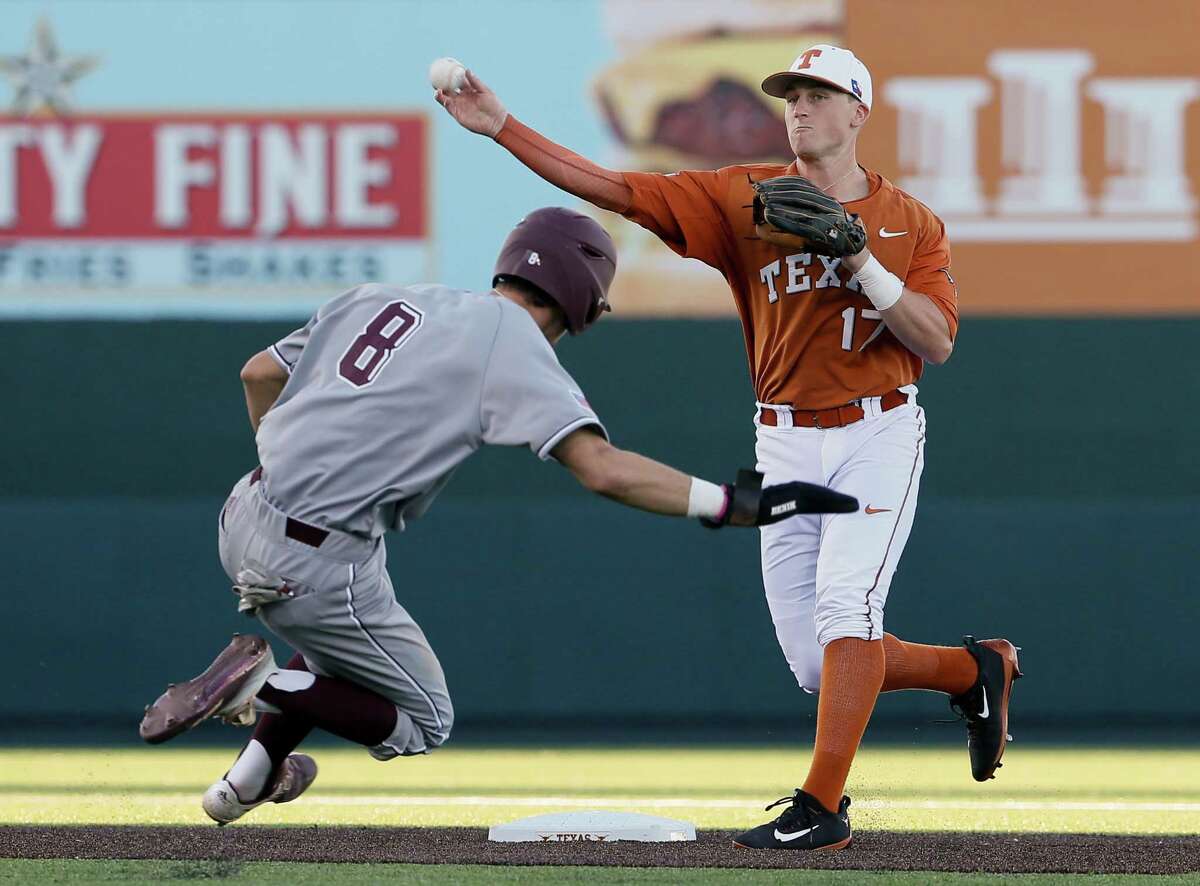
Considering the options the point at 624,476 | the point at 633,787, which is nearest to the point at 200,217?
the point at 633,787

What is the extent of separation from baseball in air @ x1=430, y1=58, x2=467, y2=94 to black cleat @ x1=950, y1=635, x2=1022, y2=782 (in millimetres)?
1911

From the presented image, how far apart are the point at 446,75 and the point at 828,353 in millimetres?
1108

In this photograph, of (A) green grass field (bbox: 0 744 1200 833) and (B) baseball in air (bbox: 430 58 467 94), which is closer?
(B) baseball in air (bbox: 430 58 467 94)

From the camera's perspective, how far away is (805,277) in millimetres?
4316

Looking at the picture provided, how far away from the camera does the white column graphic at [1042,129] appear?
820 centimetres

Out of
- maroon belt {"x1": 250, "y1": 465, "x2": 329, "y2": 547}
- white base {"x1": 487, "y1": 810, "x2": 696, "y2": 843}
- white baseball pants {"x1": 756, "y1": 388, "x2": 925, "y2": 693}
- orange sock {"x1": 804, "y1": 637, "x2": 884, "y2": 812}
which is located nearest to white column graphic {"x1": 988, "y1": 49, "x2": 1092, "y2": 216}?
white baseball pants {"x1": 756, "y1": 388, "x2": 925, "y2": 693}

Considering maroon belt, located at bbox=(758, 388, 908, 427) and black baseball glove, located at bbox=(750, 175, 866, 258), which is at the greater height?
black baseball glove, located at bbox=(750, 175, 866, 258)

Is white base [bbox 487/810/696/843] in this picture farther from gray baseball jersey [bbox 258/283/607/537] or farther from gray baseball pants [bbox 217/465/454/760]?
gray baseball jersey [bbox 258/283/607/537]

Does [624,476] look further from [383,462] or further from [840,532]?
[840,532]

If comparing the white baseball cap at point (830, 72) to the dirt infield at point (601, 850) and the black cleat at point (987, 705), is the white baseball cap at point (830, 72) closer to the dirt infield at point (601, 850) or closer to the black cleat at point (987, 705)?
the black cleat at point (987, 705)

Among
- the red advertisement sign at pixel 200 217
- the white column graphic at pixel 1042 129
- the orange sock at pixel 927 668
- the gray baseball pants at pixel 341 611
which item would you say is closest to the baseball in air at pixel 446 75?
the gray baseball pants at pixel 341 611

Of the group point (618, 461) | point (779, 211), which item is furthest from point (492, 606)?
point (618, 461)

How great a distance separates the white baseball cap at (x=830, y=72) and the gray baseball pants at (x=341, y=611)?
157 cm

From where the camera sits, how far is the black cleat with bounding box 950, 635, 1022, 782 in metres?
4.63
